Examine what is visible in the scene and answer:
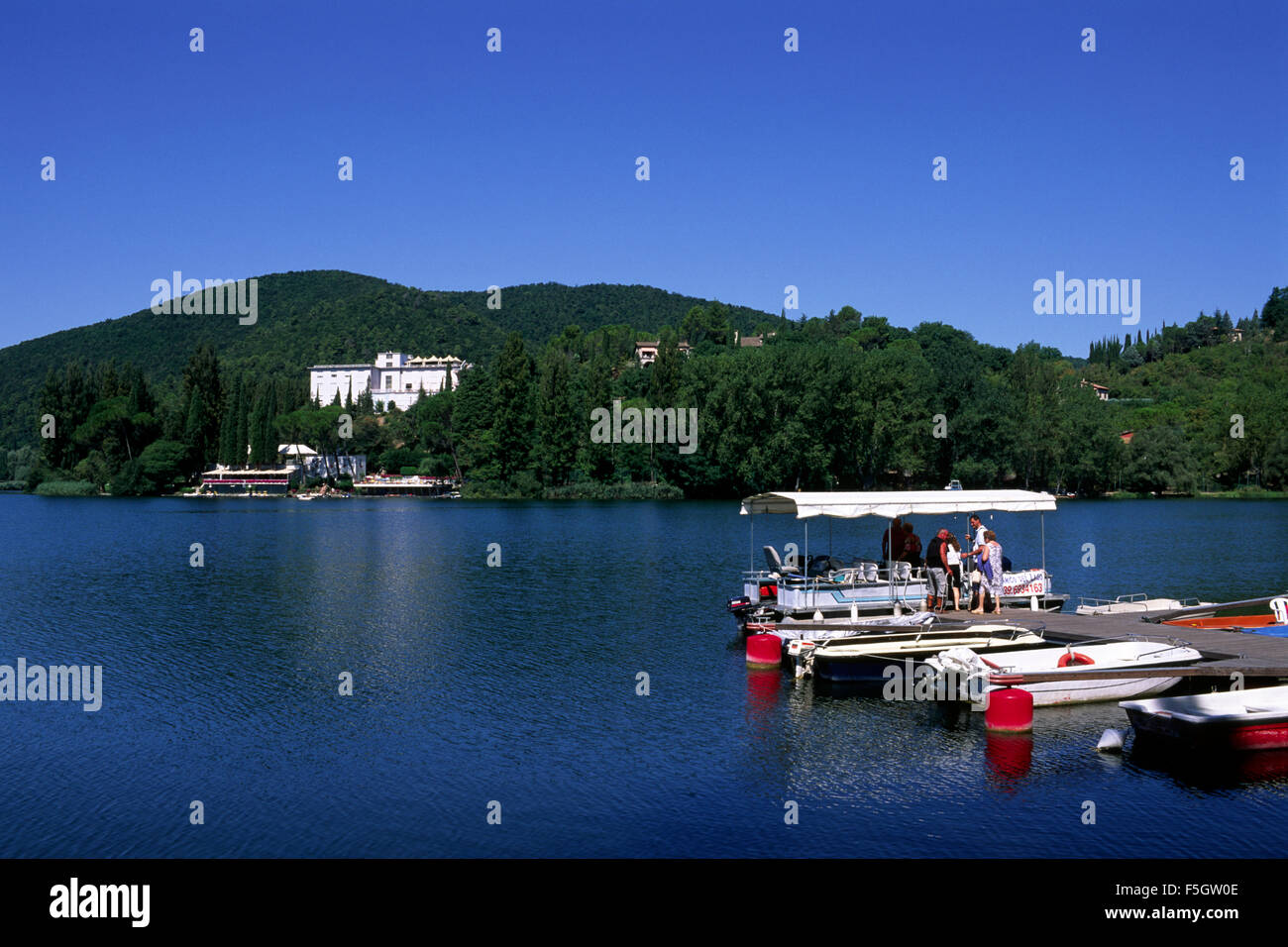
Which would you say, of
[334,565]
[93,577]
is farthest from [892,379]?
[93,577]

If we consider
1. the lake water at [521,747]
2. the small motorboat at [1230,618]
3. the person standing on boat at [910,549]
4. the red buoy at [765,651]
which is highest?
the person standing on boat at [910,549]

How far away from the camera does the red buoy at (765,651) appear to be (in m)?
26.8

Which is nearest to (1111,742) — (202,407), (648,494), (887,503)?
(887,503)

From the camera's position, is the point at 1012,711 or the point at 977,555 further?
the point at 977,555

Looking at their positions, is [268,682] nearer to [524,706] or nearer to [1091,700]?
[524,706]

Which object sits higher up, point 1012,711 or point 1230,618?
point 1230,618

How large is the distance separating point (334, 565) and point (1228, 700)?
42.1 meters

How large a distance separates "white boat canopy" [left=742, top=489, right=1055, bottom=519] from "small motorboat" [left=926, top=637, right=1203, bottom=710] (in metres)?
6.61

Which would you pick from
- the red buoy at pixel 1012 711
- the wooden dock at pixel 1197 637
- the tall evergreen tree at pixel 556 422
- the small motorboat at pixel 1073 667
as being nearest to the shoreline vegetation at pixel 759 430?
the tall evergreen tree at pixel 556 422

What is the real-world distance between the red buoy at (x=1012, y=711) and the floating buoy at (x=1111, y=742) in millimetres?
1411

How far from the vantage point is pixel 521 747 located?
795 inches

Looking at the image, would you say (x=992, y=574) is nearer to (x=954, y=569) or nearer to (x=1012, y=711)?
(x=954, y=569)

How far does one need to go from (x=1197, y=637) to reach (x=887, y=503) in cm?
852

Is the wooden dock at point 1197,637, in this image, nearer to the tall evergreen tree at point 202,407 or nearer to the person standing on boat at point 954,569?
the person standing on boat at point 954,569
